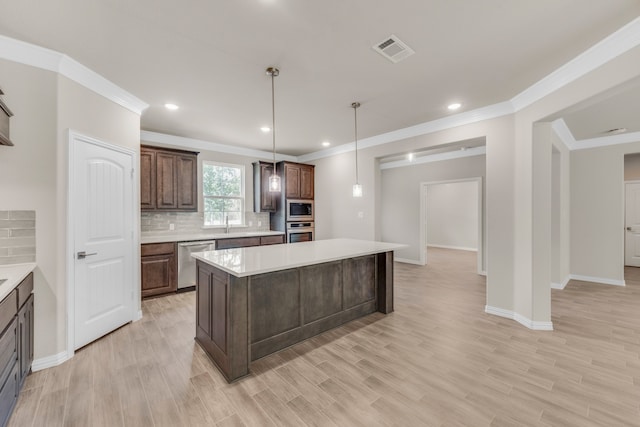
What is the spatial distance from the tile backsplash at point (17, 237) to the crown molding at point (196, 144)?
2.76 meters

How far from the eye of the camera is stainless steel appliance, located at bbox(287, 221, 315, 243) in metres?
5.93

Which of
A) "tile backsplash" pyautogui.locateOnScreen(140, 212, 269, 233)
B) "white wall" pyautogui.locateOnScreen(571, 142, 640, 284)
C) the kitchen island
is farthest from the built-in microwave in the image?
"white wall" pyautogui.locateOnScreen(571, 142, 640, 284)

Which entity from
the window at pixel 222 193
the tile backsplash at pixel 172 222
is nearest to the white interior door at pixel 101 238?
the tile backsplash at pixel 172 222

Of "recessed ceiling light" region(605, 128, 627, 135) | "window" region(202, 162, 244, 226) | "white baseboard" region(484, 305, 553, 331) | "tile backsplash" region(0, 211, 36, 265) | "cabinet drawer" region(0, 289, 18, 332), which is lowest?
"white baseboard" region(484, 305, 553, 331)

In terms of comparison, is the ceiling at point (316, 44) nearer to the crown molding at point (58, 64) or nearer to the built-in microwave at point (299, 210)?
the crown molding at point (58, 64)

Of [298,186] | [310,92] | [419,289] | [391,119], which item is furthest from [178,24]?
[419,289]

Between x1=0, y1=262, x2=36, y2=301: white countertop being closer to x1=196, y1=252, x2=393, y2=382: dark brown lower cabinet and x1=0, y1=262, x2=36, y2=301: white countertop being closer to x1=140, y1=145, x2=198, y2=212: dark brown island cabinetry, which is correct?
x1=196, y1=252, x2=393, y2=382: dark brown lower cabinet

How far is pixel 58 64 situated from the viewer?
93.3 inches

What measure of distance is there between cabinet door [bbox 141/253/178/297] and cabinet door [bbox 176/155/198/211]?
96 cm

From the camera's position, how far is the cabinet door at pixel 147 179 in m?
4.29

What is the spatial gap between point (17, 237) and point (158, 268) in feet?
6.75

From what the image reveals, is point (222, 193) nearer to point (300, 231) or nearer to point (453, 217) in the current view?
point (300, 231)

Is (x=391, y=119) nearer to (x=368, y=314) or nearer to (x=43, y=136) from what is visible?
(x=368, y=314)

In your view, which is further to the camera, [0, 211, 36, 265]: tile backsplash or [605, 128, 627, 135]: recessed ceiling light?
[605, 128, 627, 135]: recessed ceiling light
